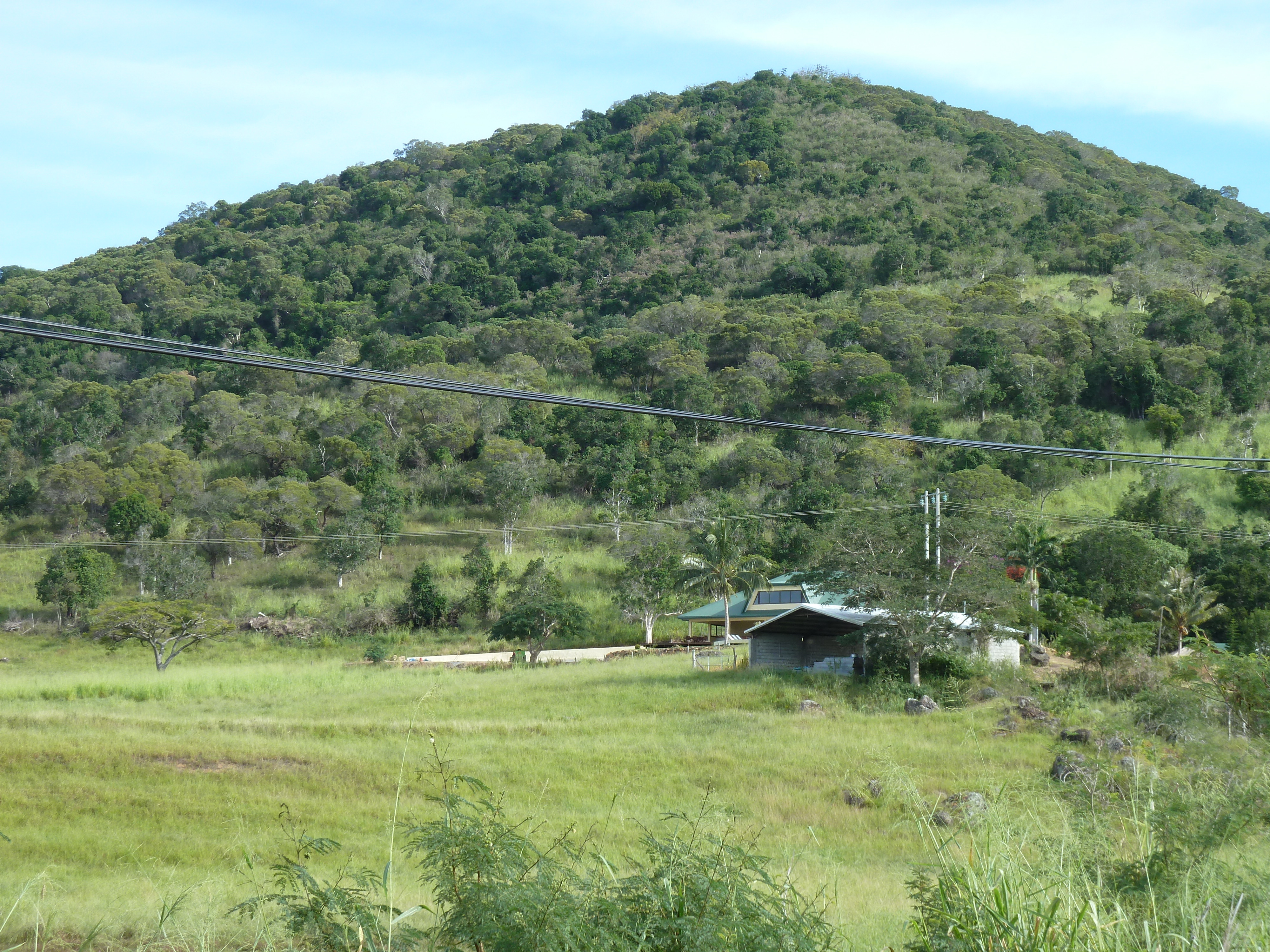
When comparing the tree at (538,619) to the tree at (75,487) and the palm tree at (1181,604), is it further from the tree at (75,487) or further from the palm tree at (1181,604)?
the tree at (75,487)

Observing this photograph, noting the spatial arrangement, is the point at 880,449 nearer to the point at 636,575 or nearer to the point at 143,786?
the point at 636,575

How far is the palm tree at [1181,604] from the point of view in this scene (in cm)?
3981

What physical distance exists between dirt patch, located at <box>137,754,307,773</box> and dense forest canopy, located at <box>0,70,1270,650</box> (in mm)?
30066

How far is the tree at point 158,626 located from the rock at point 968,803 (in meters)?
31.3

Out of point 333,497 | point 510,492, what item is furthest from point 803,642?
point 333,497

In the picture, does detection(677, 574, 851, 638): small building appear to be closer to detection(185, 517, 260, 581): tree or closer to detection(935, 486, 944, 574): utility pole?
detection(935, 486, 944, 574): utility pole

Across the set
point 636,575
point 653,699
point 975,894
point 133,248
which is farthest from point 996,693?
point 133,248

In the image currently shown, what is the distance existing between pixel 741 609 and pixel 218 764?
28.0 metres

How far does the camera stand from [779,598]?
46281 millimetres

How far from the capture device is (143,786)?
63.4 feet

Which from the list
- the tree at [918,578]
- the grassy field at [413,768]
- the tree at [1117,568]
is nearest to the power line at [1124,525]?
the tree at [1117,568]

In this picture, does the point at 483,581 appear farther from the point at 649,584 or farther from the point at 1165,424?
the point at 1165,424

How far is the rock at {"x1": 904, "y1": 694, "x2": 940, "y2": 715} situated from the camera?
2658 centimetres

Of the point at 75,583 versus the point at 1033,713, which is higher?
the point at 1033,713
